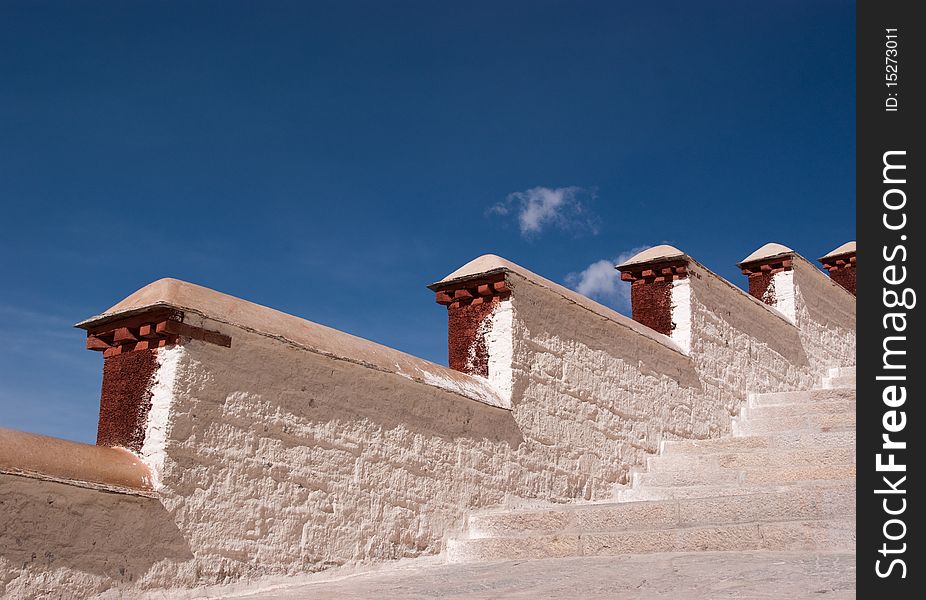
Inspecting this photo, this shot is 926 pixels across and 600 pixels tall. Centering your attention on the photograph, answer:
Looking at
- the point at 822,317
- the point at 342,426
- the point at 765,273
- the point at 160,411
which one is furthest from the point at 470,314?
the point at 822,317

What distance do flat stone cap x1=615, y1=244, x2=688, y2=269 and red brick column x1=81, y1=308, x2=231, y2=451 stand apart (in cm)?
682

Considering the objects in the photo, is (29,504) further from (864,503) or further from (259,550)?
(864,503)

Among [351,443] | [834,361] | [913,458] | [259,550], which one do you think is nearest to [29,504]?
[259,550]

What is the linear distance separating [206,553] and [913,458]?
4084 mm

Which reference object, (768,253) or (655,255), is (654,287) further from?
(768,253)

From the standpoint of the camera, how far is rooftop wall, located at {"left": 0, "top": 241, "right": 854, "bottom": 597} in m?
5.65

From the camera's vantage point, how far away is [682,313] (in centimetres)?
1166

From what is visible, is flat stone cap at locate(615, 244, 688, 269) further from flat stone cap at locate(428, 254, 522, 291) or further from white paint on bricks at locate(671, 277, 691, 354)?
flat stone cap at locate(428, 254, 522, 291)

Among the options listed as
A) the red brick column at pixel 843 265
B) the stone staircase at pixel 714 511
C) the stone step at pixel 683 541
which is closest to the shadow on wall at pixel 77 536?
the stone step at pixel 683 541

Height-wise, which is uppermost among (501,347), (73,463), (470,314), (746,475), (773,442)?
(470,314)

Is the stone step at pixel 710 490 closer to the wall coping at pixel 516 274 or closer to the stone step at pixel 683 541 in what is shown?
the stone step at pixel 683 541

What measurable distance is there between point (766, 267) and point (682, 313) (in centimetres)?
396

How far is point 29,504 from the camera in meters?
4.91

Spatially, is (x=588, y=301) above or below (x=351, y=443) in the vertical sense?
above
